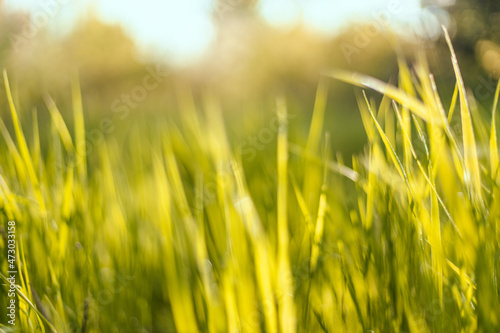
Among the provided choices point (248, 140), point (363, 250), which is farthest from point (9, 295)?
point (248, 140)

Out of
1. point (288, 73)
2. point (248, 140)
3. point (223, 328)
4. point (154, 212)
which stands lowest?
point (223, 328)

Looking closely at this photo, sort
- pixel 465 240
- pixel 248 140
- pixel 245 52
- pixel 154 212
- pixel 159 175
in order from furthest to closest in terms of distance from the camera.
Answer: pixel 245 52 → pixel 248 140 → pixel 154 212 → pixel 159 175 → pixel 465 240

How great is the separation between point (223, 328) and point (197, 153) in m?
0.25

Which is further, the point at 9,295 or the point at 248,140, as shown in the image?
the point at 248,140

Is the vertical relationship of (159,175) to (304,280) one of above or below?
above

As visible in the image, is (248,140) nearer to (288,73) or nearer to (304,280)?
(304,280)

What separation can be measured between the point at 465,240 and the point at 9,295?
354mm

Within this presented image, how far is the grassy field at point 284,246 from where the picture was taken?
279mm

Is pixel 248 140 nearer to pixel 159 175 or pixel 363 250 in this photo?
pixel 159 175

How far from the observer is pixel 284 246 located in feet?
1.11

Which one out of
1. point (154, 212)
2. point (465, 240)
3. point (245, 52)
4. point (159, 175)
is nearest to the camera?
point (465, 240)

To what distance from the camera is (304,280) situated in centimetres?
37

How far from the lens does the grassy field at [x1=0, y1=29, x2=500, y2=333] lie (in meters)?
0.28

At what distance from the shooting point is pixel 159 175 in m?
0.45
